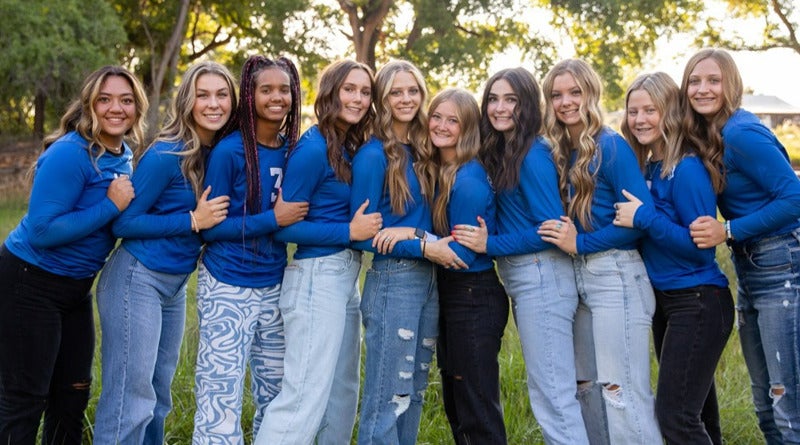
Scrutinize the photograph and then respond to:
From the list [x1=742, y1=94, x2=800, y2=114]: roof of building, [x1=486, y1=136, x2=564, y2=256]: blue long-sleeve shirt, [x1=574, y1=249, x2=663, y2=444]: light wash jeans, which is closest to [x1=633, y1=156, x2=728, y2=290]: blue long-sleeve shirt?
[x1=574, y1=249, x2=663, y2=444]: light wash jeans

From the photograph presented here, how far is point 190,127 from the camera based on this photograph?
4.04m

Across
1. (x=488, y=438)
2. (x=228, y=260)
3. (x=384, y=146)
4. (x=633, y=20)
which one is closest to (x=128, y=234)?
(x=228, y=260)

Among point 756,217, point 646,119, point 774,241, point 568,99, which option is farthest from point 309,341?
point 774,241

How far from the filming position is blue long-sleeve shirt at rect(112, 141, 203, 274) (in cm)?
388

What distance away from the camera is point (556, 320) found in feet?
12.8

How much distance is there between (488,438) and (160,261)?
168 centimetres

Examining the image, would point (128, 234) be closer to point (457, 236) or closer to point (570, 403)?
point (457, 236)

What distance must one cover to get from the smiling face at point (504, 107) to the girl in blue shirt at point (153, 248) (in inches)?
49.4

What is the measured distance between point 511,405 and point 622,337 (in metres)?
1.43

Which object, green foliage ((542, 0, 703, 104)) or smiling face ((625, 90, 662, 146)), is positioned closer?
smiling face ((625, 90, 662, 146))

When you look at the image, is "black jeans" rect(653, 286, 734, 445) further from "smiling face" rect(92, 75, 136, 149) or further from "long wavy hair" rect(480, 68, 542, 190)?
"smiling face" rect(92, 75, 136, 149)

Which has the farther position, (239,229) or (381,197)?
(381,197)

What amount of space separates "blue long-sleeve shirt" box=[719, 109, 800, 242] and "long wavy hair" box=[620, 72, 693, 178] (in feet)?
0.67

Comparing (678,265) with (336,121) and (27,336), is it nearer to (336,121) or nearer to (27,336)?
(336,121)
